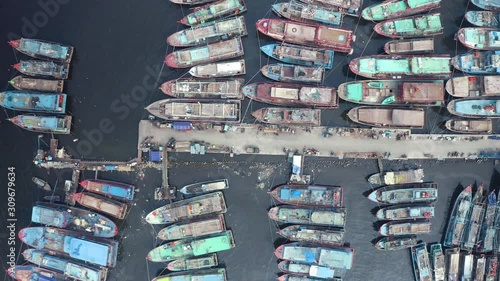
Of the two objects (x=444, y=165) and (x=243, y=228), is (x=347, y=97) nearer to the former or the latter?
(x=444, y=165)

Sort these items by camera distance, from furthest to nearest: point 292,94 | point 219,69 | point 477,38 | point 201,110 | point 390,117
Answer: point 219,69, point 477,38, point 201,110, point 292,94, point 390,117

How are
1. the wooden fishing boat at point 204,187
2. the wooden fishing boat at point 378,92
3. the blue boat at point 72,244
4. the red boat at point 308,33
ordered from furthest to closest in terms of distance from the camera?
the wooden fishing boat at point 204,187 < the blue boat at point 72,244 < the red boat at point 308,33 < the wooden fishing boat at point 378,92

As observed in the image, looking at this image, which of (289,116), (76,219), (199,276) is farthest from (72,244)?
(289,116)

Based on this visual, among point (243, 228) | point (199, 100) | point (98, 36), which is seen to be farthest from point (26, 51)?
point (243, 228)

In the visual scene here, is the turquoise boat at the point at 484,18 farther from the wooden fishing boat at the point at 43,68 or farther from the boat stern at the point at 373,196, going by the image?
the wooden fishing boat at the point at 43,68

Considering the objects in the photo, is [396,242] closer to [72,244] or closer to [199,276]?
[199,276]

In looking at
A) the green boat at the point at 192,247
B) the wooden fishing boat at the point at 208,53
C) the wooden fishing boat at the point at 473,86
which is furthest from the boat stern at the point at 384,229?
the wooden fishing boat at the point at 208,53
